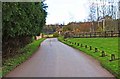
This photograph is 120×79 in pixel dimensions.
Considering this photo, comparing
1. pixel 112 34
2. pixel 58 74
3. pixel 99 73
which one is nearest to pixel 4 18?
pixel 58 74

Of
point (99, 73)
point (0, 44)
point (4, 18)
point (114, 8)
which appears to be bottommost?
point (99, 73)

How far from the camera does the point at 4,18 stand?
46.4 feet

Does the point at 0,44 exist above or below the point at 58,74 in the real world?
above

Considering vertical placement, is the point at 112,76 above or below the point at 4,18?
below

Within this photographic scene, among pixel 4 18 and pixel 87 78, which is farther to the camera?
pixel 4 18

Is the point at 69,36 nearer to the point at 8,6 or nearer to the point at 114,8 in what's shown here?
the point at 114,8

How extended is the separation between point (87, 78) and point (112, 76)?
1.13 meters

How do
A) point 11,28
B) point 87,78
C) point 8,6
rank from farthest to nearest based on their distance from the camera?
point 11,28 < point 8,6 < point 87,78

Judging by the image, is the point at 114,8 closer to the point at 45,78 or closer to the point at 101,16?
the point at 101,16

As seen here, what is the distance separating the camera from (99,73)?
1232 centimetres

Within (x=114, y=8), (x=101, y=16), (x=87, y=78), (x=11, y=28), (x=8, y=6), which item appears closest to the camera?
(x=87, y=78)

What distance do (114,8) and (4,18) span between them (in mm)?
61414

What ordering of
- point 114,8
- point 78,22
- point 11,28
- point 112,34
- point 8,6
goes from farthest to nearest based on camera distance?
point 78,22, point 114,8, point 112,34, point 11,28, point 8,6

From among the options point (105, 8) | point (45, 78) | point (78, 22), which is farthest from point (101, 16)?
point (45, 78)
